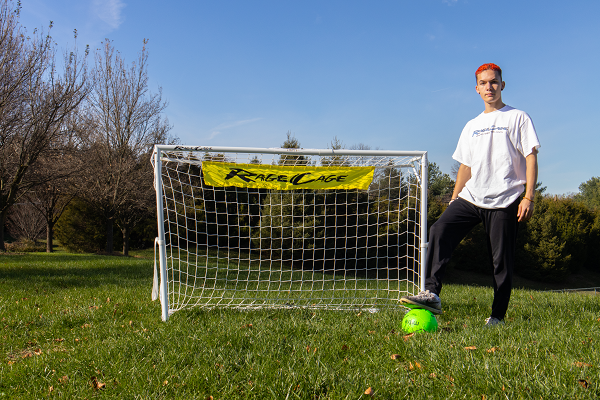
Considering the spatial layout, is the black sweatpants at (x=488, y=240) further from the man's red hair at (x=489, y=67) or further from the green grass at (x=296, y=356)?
the man's red hair at (x=489, y=67)

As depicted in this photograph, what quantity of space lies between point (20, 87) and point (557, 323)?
17.0m

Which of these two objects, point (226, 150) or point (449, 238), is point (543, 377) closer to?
point (449, 238)

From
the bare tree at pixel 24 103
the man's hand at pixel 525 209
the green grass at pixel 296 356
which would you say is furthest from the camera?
the bare tree at pixel 24 103

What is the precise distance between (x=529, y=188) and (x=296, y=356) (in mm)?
2507

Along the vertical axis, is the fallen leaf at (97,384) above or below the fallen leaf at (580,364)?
below

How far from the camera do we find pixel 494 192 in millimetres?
3387

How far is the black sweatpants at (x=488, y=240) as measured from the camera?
11.0 feet

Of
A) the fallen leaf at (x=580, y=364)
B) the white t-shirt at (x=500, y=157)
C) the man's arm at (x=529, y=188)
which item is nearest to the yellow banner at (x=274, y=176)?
the white t-shirt at (x=500, y=157)

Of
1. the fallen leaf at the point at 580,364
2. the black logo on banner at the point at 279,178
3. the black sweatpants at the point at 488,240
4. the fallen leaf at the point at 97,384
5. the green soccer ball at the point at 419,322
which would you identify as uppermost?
the black logo on banner at the point at 279,178

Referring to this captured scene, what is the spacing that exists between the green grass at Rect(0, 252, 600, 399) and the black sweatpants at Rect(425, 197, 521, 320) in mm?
380

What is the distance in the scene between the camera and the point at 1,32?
12.7 m

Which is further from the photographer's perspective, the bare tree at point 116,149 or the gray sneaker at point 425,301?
the bare tree at point 116,149

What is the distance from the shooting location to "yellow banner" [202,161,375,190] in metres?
4.63

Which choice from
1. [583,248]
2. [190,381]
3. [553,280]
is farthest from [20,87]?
[583,248]
